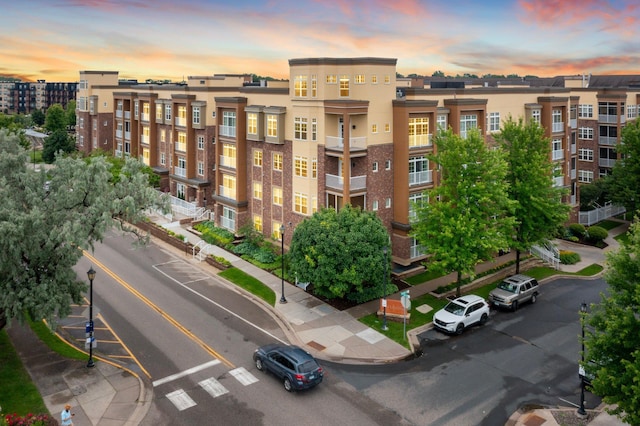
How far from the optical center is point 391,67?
38812 mm

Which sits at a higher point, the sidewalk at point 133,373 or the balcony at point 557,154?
the balcony at point 557,154

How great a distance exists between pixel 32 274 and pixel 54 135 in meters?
78.2

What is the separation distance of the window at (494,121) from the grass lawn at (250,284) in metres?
25.1

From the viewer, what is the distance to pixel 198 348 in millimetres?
27016

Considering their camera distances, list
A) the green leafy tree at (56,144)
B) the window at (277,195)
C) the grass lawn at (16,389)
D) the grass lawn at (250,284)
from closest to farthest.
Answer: the grass lawn at (16,389) < the grass lawn at (250,284) < the window at (277,195) < the green leafy tree at (56,144)

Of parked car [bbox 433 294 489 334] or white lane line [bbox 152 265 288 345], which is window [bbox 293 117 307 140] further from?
parked car [bbox 433 294 489 334]

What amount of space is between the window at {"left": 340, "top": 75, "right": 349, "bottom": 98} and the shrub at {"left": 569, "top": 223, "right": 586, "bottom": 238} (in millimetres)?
27702

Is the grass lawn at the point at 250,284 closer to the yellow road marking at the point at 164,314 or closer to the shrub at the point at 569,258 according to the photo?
the yellow road marking at the point at 164,314

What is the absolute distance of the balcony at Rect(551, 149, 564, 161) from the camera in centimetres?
4927

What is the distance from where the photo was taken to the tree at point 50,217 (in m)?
21.5

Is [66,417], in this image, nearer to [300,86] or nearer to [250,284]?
[250,284]

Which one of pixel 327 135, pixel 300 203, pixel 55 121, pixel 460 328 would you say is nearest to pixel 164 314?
pixel 300 203

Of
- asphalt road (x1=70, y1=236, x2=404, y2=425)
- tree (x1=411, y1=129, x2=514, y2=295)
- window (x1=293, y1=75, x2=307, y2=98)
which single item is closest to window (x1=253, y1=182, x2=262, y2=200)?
asphalt road (x1=70, y1=236, x2=404, y2=425)

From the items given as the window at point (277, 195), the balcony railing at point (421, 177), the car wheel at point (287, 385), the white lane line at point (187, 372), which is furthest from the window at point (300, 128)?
the car wheel at point (287, 385)
